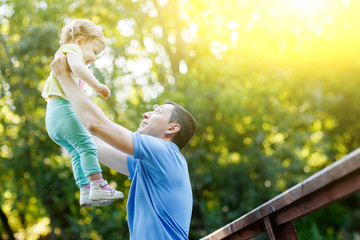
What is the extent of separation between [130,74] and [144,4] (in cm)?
240

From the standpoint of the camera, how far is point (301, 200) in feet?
5.63

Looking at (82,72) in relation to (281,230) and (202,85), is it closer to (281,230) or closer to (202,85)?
(281,230)

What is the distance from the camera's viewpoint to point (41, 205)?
1271 centimetres

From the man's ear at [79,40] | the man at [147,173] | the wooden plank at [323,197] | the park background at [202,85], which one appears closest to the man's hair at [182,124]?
the man at [147,173]

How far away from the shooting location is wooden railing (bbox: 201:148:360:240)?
1.28 meters

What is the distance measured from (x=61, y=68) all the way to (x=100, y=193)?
0.66m

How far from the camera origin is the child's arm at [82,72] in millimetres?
2020

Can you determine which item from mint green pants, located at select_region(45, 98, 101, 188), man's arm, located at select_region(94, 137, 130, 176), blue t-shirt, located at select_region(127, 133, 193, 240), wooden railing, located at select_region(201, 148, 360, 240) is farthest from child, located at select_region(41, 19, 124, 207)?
A: wooden railing, located at select_region(201, 148, 360, 240)

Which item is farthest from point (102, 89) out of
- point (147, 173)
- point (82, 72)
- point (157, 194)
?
point (157, 194)

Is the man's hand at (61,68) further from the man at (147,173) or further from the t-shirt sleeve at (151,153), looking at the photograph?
the t-shirt sleeve at (151,153)

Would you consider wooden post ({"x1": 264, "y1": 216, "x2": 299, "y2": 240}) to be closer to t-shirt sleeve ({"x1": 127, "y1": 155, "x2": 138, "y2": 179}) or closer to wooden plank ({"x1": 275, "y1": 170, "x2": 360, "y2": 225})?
wooden plank ({"x1": 275, "y1": 170, "x2": 360, "y2": 225})

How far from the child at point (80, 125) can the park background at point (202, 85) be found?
25.6 ft

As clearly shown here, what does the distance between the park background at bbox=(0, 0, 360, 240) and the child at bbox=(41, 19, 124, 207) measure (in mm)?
7808

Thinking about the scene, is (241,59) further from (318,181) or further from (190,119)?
(318,181)
